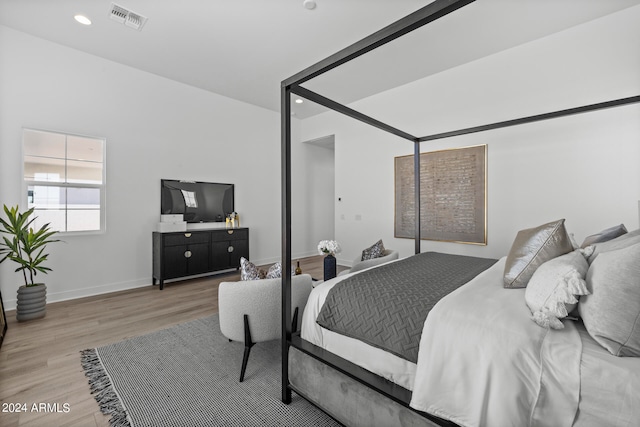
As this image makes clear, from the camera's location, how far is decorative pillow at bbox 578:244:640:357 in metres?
0.88

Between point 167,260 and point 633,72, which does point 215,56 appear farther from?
point 633,72

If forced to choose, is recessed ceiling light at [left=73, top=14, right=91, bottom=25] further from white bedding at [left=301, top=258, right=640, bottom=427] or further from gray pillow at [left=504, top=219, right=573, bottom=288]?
gray pillow at [left=504, top=219, right=573, bottom=288]

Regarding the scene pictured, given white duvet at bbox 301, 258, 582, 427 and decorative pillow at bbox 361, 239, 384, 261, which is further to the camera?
decorative pillow at bbox 361, 239, 384, 261

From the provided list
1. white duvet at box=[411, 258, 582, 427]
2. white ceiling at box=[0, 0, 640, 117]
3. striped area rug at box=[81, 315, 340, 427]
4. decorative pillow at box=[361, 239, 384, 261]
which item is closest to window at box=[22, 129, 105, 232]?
white ceiling at box=[0, 0, 640, 117]

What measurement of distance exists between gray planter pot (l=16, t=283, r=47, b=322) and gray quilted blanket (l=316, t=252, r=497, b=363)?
3.29 m

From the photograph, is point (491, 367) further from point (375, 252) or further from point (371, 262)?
point (375, 252)

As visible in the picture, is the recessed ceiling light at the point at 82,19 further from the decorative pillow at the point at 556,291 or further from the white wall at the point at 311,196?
the decorative pillow at the point at 556,291

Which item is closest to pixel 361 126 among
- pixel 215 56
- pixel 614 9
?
pixel 215 56

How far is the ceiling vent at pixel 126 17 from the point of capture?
2.90 m

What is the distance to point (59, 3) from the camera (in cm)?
283

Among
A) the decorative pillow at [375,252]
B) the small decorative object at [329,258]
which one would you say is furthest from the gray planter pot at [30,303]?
the decorative pillow at [375,252]

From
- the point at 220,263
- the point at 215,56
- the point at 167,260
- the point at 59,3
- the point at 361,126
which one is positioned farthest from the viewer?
the point at 361,126

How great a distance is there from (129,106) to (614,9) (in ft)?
19.4

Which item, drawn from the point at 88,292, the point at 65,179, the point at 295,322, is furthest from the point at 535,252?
the point at 65,179
